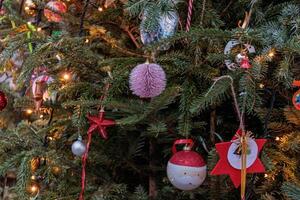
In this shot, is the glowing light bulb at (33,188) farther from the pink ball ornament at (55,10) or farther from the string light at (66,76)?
the pink ball ornament at (55,10)

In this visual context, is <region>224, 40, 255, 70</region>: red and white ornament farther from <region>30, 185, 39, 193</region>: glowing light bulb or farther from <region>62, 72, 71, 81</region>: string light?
<region>30, 185, 39, 193</region>: glowing light bulb

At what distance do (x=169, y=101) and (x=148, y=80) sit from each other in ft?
0.21

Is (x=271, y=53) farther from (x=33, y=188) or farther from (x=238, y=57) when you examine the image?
(x=33, y=188)

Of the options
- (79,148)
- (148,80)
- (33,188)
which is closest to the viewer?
(148,80)

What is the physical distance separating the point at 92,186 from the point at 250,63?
482 millimetres

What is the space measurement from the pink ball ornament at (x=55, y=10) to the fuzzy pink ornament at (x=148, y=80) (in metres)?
0.49

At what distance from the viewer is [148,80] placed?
28.4 inches

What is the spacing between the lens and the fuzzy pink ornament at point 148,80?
0.72 meters

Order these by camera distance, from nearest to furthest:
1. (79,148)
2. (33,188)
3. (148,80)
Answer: (148,80) < (79,148) < (33,188)

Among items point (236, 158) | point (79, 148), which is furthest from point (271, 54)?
point (79, 148)

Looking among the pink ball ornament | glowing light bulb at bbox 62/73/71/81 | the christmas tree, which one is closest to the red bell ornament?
the christmas tree

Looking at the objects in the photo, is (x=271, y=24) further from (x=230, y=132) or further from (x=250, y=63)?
(x=230, y=132)

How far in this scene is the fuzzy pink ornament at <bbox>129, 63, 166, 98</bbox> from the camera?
2.37 feet

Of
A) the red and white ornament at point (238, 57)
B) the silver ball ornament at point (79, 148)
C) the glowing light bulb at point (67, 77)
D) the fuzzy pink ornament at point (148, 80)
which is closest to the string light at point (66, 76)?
the glowing light bulb at point (67, 77)
